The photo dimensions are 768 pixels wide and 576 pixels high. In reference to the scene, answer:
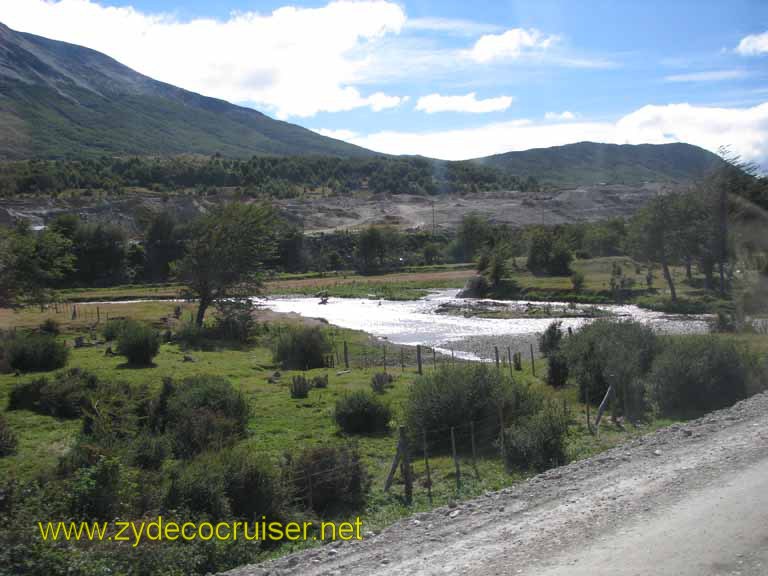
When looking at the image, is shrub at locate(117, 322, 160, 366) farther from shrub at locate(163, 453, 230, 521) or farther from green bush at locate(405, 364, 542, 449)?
shrub at locate(163, 453, 230, 521)

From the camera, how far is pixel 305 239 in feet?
389

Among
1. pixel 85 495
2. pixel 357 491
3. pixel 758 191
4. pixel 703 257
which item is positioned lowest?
pixel 357 491

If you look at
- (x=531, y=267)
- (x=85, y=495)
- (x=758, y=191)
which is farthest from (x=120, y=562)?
(x=531, y=267)

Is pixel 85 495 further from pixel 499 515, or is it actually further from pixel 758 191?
pixel 758 191

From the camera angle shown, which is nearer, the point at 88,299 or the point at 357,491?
the point at 357,491

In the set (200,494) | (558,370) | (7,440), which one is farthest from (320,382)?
(200,494)

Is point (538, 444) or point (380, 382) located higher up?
point (538, 444)

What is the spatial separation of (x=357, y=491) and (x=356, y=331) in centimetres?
3701

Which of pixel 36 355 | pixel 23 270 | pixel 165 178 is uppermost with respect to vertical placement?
pixel 165 178

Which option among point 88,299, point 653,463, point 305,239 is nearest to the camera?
point 653,463

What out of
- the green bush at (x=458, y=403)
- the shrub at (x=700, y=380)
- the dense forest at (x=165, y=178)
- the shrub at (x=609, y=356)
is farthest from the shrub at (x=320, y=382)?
the dense forest at (x=165, y=178)

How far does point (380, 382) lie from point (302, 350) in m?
10.0

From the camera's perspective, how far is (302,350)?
36.5 meters

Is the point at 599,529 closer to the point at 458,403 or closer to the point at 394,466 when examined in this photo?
the point at 394,466
